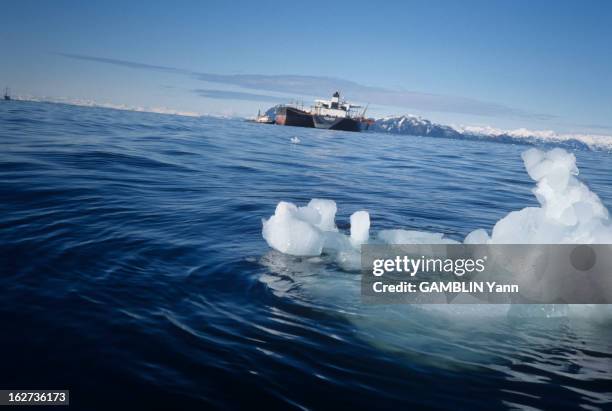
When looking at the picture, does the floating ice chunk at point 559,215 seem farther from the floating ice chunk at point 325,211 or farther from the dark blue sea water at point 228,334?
the floating ice chunk at point 325,211

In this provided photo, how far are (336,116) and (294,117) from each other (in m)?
19.4

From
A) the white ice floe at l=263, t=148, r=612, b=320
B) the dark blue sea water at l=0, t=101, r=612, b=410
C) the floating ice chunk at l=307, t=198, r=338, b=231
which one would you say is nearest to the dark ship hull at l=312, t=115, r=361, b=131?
the floating ice chunk at l=307, t=198, r=338, b=231

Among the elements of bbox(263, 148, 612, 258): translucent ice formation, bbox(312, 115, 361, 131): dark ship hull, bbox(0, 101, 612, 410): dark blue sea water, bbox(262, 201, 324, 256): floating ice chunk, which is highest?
bbox(312, 115, 361, 131): dark ship hull

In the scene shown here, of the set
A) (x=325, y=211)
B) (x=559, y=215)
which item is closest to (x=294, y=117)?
(x=325, y=211)

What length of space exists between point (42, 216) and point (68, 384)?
5.70 m

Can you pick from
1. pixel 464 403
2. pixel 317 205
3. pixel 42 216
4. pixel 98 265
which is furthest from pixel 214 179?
pixel 464 403

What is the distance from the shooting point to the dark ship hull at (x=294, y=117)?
107312mm

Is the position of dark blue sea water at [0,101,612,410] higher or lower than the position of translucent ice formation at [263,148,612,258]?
lower

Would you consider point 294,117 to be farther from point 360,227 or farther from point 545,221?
point 545,221

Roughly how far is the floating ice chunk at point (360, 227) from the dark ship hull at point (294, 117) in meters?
103

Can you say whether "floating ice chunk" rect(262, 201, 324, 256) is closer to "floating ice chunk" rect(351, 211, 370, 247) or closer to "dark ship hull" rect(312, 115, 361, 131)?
"floating ice chunk" rect(351, 211, 370, 247)

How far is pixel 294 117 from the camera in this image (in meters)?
109

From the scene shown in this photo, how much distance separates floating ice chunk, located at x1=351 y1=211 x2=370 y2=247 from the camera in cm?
695

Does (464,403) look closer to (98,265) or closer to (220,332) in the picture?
(220,332)
